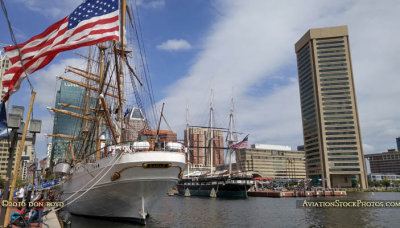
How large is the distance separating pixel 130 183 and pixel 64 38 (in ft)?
39.1

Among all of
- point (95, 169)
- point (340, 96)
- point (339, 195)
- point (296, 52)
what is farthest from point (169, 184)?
point (296, 52)

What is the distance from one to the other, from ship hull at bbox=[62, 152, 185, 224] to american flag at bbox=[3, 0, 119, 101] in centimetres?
974

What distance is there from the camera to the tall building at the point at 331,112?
124 meters

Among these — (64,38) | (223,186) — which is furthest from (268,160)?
(64,38)

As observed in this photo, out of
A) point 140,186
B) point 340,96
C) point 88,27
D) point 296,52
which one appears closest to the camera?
point 88,27

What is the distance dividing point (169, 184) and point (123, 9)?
1504cm

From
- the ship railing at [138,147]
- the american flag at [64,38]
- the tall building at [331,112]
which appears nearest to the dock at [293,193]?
the tall building at [331,112]

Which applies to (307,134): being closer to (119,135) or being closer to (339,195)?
(339,195)

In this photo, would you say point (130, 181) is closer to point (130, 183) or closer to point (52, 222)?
point (130, 183)

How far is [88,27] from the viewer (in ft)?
A: 47.0

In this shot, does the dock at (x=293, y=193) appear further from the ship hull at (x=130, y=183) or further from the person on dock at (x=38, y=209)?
the person on dock at (x=38, y=209)

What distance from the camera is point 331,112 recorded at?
426 feet

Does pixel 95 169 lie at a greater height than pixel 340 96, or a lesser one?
lesser

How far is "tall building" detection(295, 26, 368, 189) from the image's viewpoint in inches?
4875
